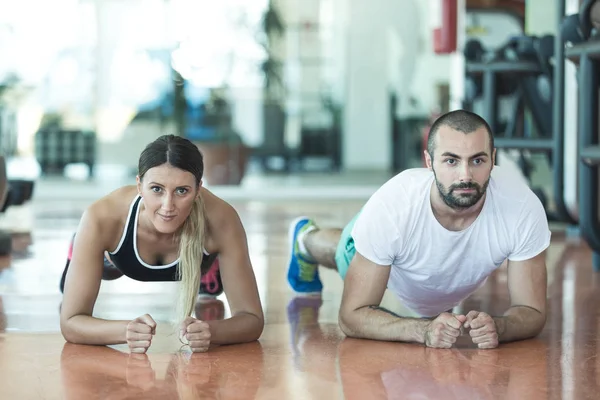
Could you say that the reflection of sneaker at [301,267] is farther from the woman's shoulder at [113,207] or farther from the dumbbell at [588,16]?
the dumbbell at [588,16]

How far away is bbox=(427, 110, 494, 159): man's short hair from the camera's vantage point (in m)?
3.04

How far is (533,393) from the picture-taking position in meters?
2.69

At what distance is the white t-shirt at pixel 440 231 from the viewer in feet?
10.4

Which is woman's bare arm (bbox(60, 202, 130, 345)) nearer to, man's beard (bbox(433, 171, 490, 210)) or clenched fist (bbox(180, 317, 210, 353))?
clenched fist (bbox(180, 317, 210, 353))

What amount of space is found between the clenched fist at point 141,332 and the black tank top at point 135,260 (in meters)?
0.30

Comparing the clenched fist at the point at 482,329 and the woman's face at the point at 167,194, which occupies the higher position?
the woman's face at the point at 167,194

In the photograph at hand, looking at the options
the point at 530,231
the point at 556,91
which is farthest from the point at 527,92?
the point at 530,231

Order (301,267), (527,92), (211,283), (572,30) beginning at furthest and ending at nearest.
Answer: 1. (527,92)
2. (572,30)
3. (301,267)
4. (211,283)

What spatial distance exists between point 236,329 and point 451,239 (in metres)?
0.76

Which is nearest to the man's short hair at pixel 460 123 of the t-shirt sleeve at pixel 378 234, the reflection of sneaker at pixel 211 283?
the t-shirt sleeve at pixel 378 234

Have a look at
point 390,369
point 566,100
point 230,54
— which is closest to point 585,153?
point 566,100

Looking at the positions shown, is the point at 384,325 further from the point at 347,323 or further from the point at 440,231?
the point at 440,231

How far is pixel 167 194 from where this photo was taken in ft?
10.1

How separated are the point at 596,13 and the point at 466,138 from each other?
7.13 feet
